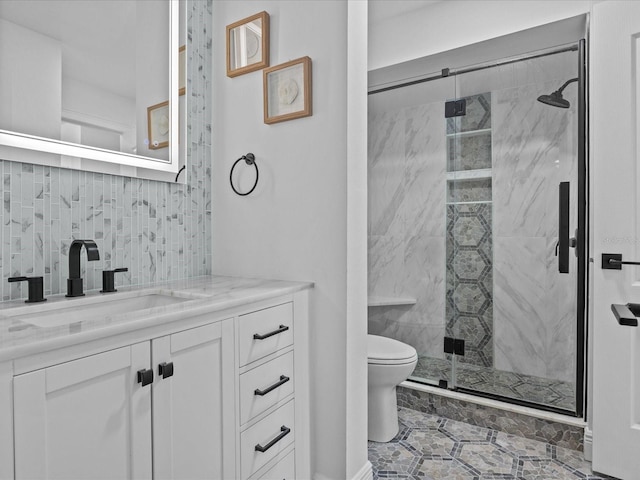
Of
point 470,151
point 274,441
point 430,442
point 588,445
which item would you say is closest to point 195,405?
point 274,441

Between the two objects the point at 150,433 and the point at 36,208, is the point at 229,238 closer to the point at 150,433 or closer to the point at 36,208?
the point at 36,208

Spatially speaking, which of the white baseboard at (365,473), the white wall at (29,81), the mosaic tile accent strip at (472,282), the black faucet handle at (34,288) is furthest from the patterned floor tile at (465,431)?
the white wall at (29,81)

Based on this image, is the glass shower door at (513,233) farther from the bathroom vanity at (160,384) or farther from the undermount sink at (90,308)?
the undermount sink at (90,308)

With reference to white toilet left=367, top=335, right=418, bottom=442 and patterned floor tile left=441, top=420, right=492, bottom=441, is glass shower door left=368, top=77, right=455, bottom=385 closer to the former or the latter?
patterned floor tile left=441, top=420, right=492, bottom=441

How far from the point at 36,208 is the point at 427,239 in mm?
2352

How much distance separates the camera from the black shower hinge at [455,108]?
258 centimetres

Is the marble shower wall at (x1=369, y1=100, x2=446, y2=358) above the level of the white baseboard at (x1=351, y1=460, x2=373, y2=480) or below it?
above

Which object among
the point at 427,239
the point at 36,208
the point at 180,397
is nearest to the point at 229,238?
the point at 36,208

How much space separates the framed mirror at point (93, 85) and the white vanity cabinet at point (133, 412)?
0.80 meters

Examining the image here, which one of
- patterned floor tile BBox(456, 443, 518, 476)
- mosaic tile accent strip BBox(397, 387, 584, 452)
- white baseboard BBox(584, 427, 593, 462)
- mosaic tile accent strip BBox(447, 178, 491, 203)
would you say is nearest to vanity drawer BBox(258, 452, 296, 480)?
patterned floor tile BBox(456, 443, 518, 476)

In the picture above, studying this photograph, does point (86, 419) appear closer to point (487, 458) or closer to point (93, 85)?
point (93, 85)

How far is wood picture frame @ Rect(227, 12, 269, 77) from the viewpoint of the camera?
1765 mm

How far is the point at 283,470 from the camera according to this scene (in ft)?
4.91

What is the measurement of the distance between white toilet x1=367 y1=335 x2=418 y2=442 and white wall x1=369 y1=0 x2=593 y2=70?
5.83 feet
